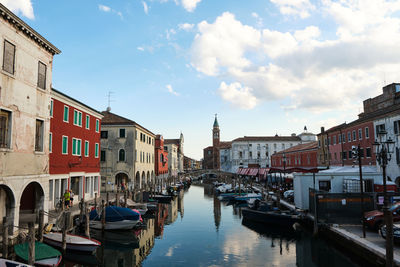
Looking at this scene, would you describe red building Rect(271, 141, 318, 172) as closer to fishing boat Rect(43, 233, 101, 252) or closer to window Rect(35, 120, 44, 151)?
fishing boat Rect(43, 233, 101, 252)

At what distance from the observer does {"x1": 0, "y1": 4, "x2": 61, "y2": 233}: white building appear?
583 inches

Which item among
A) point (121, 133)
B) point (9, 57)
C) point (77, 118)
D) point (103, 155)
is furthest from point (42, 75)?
point (103, 155)

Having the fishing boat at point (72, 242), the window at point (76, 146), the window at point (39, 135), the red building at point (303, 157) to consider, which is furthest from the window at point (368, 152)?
the window at point (39, 135)

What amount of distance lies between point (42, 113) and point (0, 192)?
17.1 ft

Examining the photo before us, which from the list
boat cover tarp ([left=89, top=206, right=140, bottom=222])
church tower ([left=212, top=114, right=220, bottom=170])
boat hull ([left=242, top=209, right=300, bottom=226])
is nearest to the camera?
boat cover tarp ([left=89, top=206, right=140, bottom=222])

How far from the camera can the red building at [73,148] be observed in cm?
2336

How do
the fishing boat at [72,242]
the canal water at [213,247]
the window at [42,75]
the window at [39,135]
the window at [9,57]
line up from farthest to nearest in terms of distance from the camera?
1. the window at [42,75]
2. the window at [39,135]
3. the canal water at [213,247]
4. the fishing boat at [72,242]
5. the window at [9,57]

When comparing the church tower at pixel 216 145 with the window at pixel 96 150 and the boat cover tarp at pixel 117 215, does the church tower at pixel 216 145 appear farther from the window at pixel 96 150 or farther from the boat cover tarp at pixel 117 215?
the boat cover tarp at pixel 117 215

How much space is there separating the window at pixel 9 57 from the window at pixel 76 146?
1195 cm

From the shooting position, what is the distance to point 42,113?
1789cm

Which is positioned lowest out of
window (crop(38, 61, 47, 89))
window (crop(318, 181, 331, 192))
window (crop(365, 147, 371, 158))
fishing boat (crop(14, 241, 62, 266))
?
fishing boat (crop(14, 241, 62, 266))

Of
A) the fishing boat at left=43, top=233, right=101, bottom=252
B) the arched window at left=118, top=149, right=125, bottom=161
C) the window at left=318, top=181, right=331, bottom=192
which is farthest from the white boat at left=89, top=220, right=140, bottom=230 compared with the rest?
the arched window at left=118, top=149, right=125, bottom=161

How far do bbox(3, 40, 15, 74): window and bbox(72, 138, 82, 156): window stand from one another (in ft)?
39.2

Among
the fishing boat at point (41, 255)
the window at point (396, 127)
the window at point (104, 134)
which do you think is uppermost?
the window at point (104, 134)
